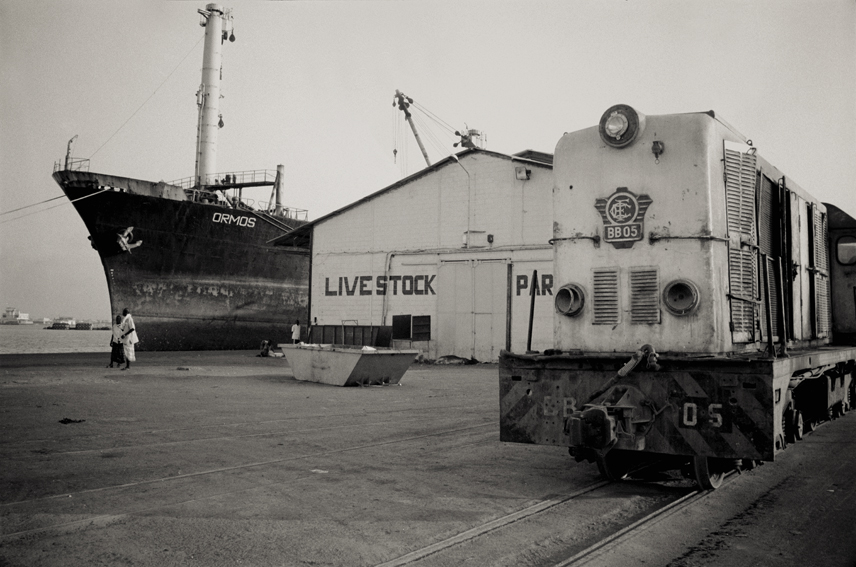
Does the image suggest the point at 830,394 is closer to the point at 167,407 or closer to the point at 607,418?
the point at 607,418

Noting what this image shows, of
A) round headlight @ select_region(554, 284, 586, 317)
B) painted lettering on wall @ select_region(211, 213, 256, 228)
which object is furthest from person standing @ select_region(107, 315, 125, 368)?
round headlight @ select_region(554, 284, 586, 317)

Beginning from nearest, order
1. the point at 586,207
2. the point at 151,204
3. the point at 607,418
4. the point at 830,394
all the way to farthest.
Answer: the point at 607,418
the point at 586,207
the point at 830,394
the point at 151,204

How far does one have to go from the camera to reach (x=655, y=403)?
4898 millimetres

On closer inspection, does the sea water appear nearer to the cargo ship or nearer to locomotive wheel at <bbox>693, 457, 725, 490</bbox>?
the cargo ship

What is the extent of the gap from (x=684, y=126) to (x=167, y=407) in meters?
8.37

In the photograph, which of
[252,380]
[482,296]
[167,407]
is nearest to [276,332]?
[482,296]

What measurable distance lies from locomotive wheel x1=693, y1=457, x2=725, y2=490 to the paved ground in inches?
5.8

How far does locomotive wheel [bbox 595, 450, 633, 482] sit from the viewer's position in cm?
557

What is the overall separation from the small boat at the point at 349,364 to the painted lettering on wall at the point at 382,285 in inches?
332

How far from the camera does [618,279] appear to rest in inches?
223

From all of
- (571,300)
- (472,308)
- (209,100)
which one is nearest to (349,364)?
(571,300)

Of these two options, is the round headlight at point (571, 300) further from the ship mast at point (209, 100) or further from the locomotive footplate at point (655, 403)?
the ship mast at point (209, 100)

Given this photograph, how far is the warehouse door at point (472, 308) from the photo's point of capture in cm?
2188

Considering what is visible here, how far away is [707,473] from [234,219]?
28762mm
